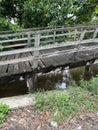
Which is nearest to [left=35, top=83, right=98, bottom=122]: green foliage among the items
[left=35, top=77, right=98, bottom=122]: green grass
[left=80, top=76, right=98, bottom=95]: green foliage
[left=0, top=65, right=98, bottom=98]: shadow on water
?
[left=35, top=77, right=98, bottom=122]: green grass

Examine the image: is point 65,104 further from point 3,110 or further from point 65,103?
point 3,110

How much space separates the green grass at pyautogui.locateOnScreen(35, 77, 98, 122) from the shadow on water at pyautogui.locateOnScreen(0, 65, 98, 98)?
2613 millimetres

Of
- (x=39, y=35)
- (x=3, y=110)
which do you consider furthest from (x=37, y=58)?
(x=3, y=110)

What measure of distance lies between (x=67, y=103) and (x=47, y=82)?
3766 millimetres

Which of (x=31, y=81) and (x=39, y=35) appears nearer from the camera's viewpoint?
(x=39, y=35)

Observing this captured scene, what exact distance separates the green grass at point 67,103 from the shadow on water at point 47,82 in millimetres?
2613

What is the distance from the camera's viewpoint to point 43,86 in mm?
6500

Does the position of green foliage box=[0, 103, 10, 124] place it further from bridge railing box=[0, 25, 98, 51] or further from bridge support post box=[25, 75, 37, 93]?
bridge support post box=[25, 75, 37, 93]

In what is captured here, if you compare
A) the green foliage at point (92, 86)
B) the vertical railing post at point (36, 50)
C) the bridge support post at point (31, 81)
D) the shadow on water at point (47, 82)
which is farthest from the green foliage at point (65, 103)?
the shadow on water at point (47, 82)

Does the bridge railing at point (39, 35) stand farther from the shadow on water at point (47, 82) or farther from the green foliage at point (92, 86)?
the green foliage at point (92, 86)

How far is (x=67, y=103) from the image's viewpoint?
307 centimetres

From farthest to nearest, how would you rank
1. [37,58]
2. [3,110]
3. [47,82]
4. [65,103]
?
[47,82]
[37,58]
[65,103]
[3,110]

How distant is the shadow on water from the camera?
6000 millimetres

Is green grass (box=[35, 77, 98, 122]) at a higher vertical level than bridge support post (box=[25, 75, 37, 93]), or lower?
higher
